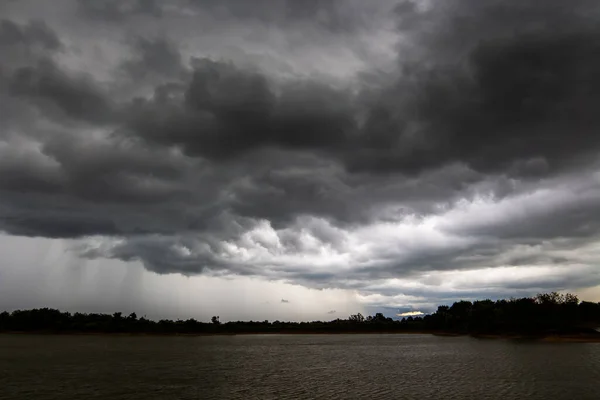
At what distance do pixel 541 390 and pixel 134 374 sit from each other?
189 ft

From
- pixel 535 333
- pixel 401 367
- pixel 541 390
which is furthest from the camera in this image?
pixel 535 333

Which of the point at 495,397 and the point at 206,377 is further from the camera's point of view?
the point at 206,377

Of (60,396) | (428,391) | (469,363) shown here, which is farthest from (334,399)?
(469,363)

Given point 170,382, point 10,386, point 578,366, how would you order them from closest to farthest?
point 10,386
point 170,382
point 578,366

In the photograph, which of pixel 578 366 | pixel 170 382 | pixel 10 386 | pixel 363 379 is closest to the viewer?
pixel 10 386

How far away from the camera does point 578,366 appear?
251 ft

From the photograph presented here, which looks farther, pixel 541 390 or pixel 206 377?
pixel 206 377

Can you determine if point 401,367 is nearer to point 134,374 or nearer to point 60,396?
point 134,374

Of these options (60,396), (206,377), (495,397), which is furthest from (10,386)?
(495,397)

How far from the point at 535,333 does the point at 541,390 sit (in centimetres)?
16406

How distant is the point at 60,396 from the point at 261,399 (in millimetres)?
22369

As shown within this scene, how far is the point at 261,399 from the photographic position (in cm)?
4816

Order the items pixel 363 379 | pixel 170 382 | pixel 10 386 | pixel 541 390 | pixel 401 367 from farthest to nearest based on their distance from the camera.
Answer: pixel 401 367 < pixel 363 379 < pixel 170 382 < pixel 10 386 < pixel 541 390

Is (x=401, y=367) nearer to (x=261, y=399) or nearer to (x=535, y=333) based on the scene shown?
(x=261, y=399)
